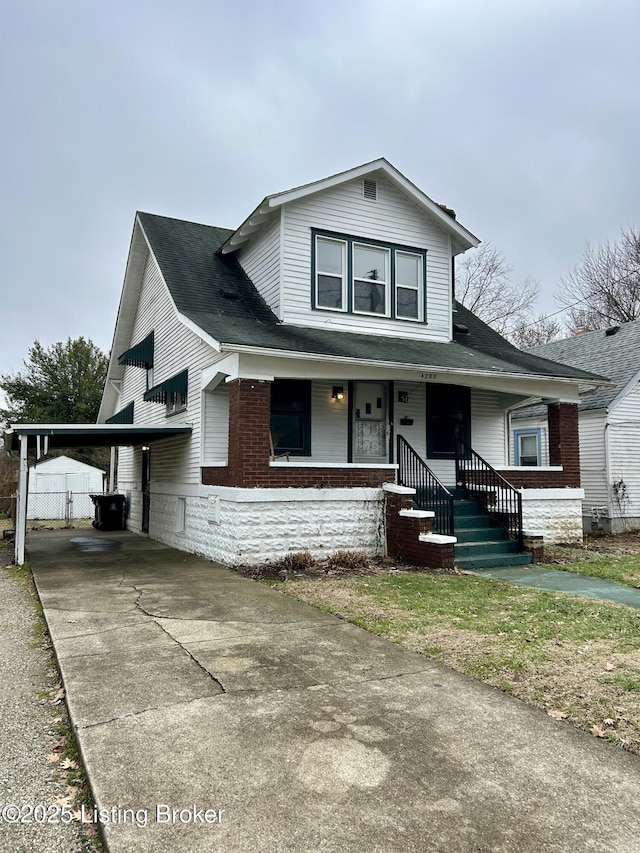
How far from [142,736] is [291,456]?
27.1ft

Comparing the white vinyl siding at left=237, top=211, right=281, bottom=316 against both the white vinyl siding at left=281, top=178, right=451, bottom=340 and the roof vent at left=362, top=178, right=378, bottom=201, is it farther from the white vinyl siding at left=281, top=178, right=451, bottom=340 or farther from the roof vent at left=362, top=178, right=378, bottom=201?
the roof vent at left=362, top=178, right=378, bottom=201

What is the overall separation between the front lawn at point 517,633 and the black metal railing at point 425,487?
5.47ft

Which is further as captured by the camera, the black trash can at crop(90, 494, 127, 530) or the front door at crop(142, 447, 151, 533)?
the black trash can at crop(90, 494, 127, 530)

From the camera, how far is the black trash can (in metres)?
18.6

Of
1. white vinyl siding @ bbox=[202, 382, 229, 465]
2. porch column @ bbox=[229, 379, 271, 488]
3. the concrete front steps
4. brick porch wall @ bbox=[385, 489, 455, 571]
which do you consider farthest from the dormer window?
the concrete front steps

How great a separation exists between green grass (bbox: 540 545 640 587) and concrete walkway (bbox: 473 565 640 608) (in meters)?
0.24

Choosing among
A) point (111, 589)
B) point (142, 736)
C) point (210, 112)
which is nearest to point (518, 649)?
point (142, 736)

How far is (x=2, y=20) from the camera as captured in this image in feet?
44.0

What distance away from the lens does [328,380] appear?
11.9 meters

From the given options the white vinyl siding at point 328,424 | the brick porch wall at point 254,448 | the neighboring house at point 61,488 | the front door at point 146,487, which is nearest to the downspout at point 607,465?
the white vinyl siding at point 328,424

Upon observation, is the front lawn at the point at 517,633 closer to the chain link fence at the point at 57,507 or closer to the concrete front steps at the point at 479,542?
the concrete front steps at the point at 479,542

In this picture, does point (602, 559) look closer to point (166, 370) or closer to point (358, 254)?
point (358, 254)

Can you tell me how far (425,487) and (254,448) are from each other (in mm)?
3633

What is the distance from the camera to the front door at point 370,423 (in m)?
12.3
